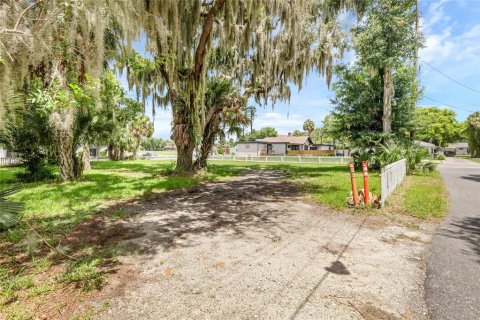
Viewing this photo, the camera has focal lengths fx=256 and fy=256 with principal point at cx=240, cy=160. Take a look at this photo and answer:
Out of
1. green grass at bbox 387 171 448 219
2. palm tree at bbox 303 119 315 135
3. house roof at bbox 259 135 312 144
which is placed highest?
palm tree at bbox 303 119 315 135

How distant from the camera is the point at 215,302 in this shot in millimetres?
2723

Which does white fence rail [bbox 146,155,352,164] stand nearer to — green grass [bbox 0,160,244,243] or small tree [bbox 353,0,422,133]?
small tree [bbox 353,0,422,133]

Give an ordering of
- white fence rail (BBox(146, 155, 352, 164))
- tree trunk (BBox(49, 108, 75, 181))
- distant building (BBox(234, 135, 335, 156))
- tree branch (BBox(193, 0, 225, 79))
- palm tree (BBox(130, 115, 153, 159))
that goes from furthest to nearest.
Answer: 1. distant building (BBox(234, 135, 335, 156))
2. palm tree (BBox(130, 115, 153, 159))
3. white fence rail (BBox(146, 155, 352, 164))
4. tree branch (BBox(193, 0, 225, 79))
5. tree trunk (BBox(49, 108, 75, 181))

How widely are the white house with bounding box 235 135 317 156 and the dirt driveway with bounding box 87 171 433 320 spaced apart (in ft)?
129

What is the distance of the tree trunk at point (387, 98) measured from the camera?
15008mm

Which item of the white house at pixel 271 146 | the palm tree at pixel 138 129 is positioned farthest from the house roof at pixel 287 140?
the palm tree at pixel 138 129

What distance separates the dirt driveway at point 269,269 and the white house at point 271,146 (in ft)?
129

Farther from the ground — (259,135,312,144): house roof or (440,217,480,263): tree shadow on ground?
(259,135,312,144): house roof

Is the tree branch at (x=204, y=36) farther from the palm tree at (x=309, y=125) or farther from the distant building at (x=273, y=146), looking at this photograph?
the palm tree at (x=309, y=125)

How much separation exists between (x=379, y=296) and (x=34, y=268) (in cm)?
436

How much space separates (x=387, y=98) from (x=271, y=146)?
34.5 metres

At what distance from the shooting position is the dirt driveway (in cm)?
261

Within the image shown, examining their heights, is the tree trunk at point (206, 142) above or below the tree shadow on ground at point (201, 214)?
above

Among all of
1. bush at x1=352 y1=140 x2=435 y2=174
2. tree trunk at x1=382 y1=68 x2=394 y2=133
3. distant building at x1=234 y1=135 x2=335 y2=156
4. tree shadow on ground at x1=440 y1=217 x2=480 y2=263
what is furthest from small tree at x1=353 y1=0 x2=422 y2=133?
distant building at x1=234 y1=135 x2=335 y2=156
